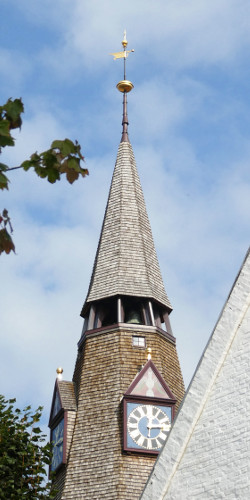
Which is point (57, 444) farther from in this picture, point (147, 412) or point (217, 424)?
point (217, 424)

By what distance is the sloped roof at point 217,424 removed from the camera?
13.7 metres

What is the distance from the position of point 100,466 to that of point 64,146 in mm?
23517

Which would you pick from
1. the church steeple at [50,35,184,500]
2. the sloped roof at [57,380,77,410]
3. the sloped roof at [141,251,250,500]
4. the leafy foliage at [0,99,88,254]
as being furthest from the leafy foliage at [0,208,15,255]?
the sloped roof at [57,380,77,410]

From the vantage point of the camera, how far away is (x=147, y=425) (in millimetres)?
32062

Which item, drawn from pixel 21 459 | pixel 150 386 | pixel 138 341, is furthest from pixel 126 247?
pixel 21 459

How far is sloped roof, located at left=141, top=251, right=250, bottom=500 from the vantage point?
45.0 feet

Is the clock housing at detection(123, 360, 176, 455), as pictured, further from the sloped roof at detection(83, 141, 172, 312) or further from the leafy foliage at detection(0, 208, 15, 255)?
the leafy foliage at detection(0, 208, 15, 255)

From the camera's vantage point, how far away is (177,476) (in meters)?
14.4

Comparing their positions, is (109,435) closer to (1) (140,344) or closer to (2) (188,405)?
(1) (140,344)

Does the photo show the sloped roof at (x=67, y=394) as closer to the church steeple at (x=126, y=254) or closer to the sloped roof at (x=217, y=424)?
the church steeple at (x=126, y=254)

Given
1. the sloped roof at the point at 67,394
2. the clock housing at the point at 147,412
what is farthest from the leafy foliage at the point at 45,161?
the sloped roof at the point at 67,394

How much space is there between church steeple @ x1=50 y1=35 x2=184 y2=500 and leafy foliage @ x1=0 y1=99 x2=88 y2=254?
21806 mm

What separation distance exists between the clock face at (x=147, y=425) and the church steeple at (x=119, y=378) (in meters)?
0.03

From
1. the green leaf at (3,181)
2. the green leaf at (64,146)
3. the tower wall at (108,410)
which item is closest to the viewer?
the green leaf at (3,181)
